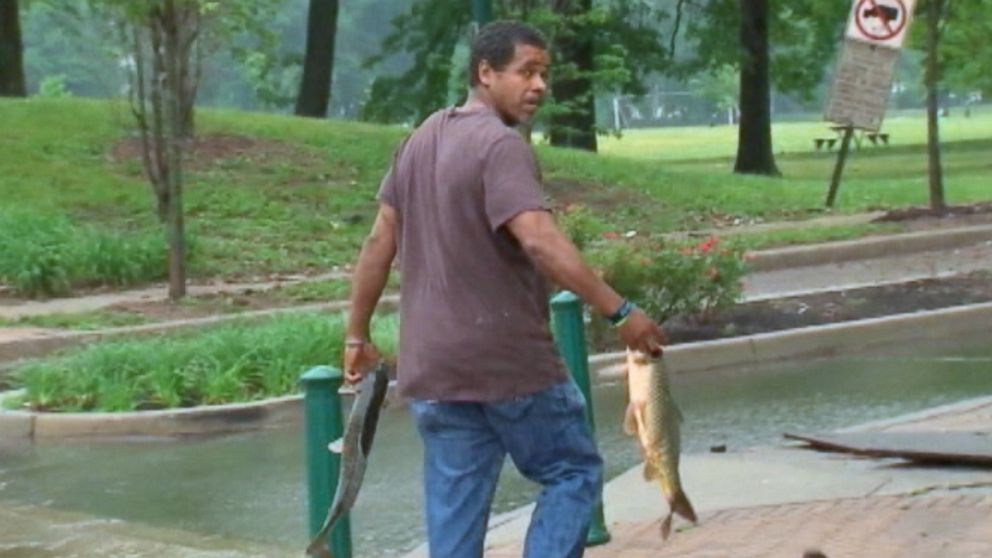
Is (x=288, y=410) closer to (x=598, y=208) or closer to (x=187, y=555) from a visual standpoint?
(x=187, y=555)

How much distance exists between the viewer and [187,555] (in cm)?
904

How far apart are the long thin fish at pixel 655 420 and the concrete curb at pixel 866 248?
13.6 metres

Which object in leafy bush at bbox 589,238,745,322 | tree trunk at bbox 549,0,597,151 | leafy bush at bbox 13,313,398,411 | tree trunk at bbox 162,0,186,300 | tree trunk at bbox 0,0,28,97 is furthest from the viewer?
tree trunk at bbox 549,0,597,151

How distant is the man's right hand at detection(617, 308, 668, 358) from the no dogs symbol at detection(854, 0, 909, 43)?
17.1m

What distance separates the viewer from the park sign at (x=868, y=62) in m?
22.9

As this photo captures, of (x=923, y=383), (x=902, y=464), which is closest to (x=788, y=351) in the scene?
(x=923, y=383)

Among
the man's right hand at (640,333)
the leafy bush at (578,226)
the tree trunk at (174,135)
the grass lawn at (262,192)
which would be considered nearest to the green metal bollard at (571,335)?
the man's right hand at (640,333)

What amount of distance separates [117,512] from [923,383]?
204 inches

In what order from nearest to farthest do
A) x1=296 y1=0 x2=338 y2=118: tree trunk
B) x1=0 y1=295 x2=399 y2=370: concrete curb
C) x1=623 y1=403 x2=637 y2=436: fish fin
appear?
x1=623 y1=403 x2=637 y2=436: fish fin < x1=0 y1=295 x2=399 y2=370: concrete curb < x1=296 y1=0 x2=338 y2=118: tree trunk

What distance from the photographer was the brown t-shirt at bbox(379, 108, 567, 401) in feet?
19.4

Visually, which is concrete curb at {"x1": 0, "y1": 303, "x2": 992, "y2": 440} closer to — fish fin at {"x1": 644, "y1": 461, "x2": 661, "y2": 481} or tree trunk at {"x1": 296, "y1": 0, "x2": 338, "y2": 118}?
fish fin at {"x1": 644, "y1": 461, "x2": 661, "y2": 481}

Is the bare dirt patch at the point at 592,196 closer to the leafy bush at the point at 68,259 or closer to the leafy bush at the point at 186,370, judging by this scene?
the leafy bush at the point at 68,259

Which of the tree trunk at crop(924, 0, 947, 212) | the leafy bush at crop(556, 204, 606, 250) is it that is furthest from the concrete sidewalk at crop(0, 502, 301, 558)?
the tree trunk at crop(924, 0, 947, 212)

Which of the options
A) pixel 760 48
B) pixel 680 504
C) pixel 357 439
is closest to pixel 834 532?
pixel 680 504
